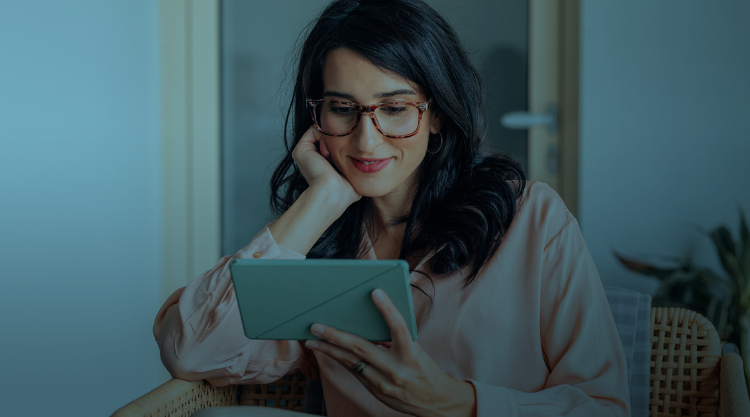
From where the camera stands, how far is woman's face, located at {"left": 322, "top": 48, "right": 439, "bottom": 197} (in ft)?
3.35

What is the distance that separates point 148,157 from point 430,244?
1351 mm

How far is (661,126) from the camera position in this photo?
1.85 metres

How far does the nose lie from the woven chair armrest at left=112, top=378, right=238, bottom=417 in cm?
52

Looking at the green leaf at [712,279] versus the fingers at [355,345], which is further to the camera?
the green leaf at [712,279]

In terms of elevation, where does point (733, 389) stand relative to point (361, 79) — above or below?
below

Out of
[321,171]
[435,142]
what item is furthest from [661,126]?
[321,171]

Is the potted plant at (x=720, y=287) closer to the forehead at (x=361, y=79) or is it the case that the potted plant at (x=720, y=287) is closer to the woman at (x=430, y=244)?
the woman at (x=430, y=244)

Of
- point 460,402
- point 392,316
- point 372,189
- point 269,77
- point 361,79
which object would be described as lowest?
point 460,402

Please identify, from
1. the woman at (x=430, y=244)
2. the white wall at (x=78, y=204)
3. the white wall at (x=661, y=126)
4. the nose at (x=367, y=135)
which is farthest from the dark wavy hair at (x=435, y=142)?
the white wall at (x=661, y=126)

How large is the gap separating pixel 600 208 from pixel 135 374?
1709 millimetres

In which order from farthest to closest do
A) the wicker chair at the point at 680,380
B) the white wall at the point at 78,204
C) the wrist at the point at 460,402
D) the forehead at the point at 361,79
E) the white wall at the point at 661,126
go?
1. the white wall at the point at 661,126
2. the white wall at the point at 78,204
3. the forehead at the point at 361,79
4. the wicker chair at the point at 680,380
5. the wrist at the point at 460,402

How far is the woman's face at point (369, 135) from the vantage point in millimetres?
1021

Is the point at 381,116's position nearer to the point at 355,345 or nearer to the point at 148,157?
the point at 355,345

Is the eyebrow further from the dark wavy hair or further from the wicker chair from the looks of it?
the wicker chair
